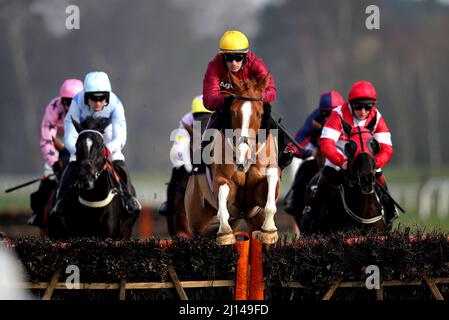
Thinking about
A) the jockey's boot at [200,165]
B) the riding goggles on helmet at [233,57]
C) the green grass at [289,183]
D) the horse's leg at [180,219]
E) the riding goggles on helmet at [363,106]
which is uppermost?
the riding goggles on helmet at [233,57]

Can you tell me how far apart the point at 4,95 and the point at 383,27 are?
16.6m

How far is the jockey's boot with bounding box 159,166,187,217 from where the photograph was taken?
1070 centimetres

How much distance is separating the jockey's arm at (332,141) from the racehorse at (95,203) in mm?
1959

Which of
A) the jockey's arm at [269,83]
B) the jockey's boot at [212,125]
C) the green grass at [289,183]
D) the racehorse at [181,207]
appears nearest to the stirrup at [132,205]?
the jockey's boot at [212,125]

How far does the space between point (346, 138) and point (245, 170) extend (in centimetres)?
196

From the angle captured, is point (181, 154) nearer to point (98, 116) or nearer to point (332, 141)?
point (98, 116)

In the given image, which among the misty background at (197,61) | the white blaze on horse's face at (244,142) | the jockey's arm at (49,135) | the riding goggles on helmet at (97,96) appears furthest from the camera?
the misty background at (197,61)

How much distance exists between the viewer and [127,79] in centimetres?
4019

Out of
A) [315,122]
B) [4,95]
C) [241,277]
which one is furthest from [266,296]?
[4,95]

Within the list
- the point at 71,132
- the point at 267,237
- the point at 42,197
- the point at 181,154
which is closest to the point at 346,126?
the point at 267,237

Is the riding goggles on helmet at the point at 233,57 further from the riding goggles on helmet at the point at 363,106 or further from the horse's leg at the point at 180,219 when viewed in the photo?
the horse's leg at the point at 180,219

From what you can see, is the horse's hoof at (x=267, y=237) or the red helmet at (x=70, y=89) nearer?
the horse's hoof at (x=267, y=237)

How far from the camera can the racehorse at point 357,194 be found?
7.97 m

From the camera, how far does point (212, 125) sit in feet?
24.6
